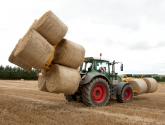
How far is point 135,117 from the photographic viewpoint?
10.1 m

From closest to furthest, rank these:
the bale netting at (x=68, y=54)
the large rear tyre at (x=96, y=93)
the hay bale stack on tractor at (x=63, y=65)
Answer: the hay bale stack on tractor at (x=63, y=65)
the bale netting at (x=68, y=54)
the large rear tyre at (x=96, y=93)

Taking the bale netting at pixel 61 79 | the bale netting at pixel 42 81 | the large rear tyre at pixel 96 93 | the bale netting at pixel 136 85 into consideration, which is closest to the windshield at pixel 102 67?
the large rear tyre at pixel 96 93

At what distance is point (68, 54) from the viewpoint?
11344 mm

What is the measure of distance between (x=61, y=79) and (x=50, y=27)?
168 cm

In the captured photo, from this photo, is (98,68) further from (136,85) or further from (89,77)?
(136,85)

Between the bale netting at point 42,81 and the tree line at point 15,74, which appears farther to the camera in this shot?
the tree line at point 15,74

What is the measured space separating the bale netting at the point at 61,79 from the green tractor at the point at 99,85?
3.52ft

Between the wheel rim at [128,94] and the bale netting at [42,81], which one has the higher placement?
the bale netting at [42,81]

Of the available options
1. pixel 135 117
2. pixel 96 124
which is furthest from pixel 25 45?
pixel 135 117

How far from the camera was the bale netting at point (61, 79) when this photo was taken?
36.3 ft

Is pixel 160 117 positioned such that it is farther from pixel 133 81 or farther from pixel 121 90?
pixel 133 81

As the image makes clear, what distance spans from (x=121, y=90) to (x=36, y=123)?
6520mm

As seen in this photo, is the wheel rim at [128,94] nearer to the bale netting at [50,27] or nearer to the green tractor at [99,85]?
the green tractor at [99,85]

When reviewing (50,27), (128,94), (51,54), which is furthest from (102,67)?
(50,27)
